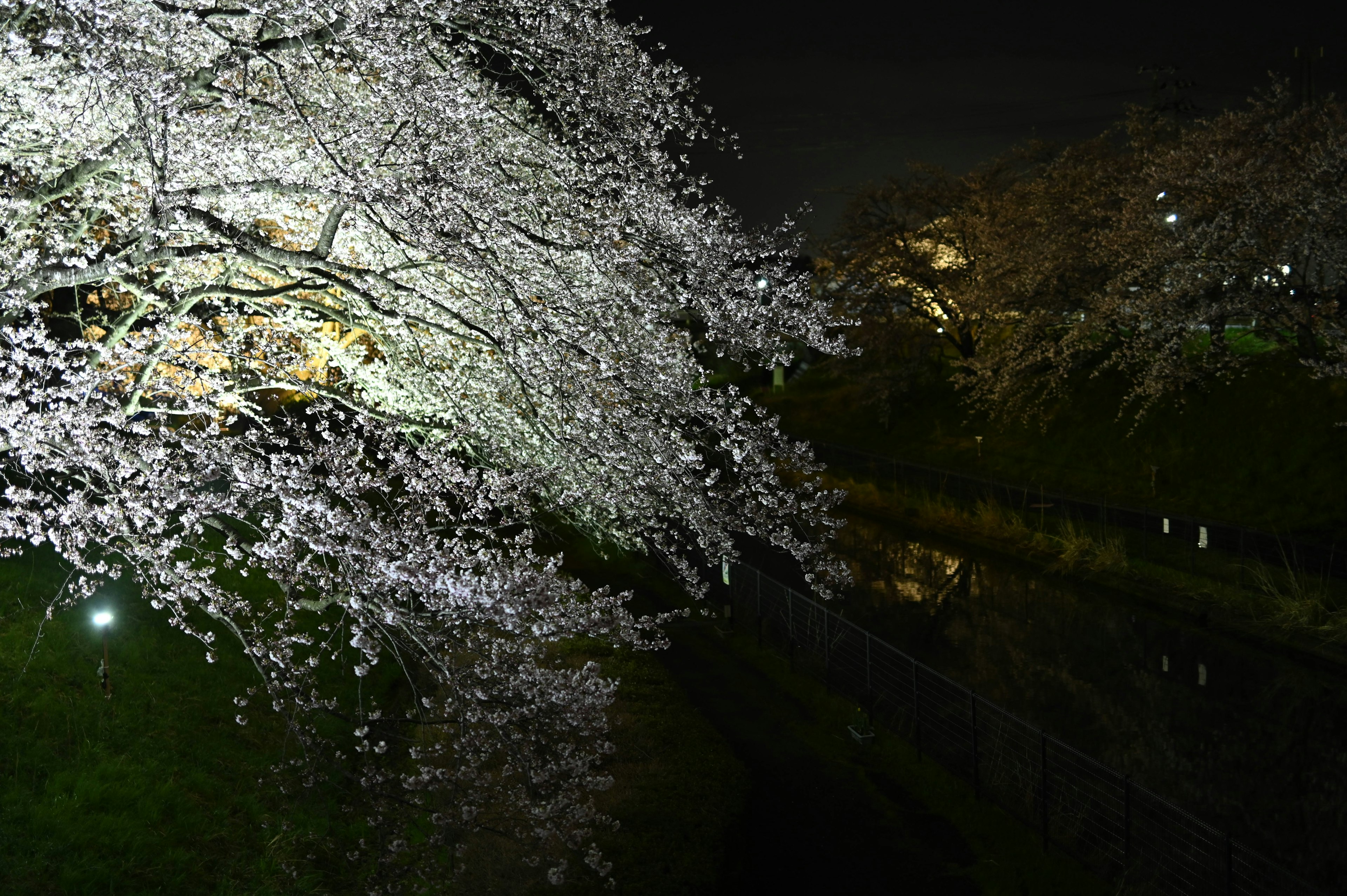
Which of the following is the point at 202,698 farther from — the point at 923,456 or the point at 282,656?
the point at 923,456

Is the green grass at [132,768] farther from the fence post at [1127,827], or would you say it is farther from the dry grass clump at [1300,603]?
the dry grass clump at [1300,603]

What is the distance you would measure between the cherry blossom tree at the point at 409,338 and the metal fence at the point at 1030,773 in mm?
3737

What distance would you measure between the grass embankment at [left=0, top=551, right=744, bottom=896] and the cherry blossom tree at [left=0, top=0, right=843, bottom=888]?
0.47 meters

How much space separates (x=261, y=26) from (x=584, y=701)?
5763mm

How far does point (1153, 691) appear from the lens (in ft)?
41.4

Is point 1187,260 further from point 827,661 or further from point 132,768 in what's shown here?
point 132,768

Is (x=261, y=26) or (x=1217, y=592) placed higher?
(x=261, y=26)

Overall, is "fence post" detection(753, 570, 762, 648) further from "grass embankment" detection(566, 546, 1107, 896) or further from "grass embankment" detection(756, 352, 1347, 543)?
"grass embankment" detection(756, 352, 1347, 543)

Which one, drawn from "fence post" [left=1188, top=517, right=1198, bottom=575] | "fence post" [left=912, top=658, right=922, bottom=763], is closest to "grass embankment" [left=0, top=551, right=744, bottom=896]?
"fence post" [left=912, top=658, right=922, bottom=763]

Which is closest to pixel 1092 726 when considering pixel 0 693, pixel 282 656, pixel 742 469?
pixel 742 469

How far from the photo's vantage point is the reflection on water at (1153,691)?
9578 millimetres

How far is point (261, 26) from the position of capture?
7.16m

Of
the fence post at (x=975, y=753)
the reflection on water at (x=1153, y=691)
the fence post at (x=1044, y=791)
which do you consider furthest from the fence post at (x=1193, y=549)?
the fence post at (x=1044, y=791)

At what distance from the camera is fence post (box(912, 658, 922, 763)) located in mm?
10227
